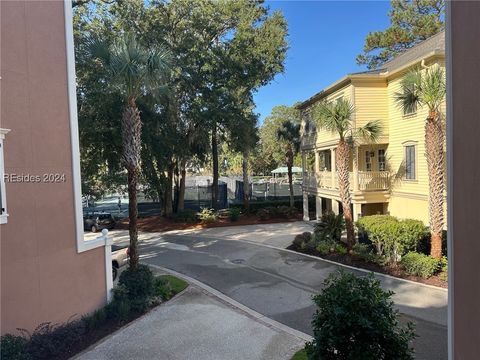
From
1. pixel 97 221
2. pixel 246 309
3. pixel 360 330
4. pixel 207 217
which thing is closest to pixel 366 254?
pixel 246 309

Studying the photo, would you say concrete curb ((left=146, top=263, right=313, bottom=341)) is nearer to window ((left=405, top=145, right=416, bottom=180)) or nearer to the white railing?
the white railing

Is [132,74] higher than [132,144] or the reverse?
higher

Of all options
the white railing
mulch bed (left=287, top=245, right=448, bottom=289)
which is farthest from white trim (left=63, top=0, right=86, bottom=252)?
the white railing

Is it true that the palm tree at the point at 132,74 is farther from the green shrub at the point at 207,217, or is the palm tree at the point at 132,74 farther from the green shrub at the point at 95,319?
the green shrub at the point at 207,217

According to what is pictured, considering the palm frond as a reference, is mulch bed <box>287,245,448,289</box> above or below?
below

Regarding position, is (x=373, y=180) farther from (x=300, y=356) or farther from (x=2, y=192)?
(x=2, y=192)

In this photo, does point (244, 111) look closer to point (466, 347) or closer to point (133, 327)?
point (133, 327)

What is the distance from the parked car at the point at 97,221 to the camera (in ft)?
69.1

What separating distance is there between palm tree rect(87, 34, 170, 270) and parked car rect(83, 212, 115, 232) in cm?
1344

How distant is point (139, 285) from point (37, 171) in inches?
147

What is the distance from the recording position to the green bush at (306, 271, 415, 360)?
14.2 ft

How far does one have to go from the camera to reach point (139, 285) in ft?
28.4

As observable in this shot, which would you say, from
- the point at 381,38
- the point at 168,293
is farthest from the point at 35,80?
the point at 381,38

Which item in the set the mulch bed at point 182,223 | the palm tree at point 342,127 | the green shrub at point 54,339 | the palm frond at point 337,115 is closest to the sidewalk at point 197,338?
the green shrub at point 54,339
